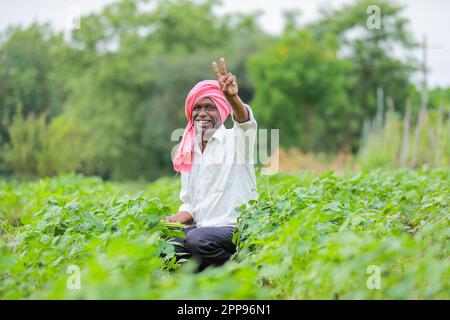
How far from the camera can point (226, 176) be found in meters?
4.02

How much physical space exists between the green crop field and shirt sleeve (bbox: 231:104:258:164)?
0.33m

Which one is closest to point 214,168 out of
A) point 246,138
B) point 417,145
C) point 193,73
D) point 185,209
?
point 246,138

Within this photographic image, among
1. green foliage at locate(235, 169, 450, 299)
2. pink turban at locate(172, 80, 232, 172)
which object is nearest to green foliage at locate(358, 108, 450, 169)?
pink turban at locate(172, 80, 232, 172)

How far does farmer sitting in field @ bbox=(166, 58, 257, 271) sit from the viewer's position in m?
3.88

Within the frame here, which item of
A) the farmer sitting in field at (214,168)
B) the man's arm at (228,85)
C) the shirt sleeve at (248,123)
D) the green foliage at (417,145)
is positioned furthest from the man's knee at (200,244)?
the green foliage at (417,145)

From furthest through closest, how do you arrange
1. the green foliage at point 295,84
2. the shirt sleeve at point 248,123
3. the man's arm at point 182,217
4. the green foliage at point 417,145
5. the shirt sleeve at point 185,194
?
the green foliage at point 295,84, the green foliage at point 417,145, the shirt sleeve at point 185,194, the man's arm at point 182,217, the shirt sleeve at point 248,123

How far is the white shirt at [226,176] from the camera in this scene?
13.2 feet

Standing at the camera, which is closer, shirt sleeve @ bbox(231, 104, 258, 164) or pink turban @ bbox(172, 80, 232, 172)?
shirt sleeve @ bbox(231, 104, 258, 164)

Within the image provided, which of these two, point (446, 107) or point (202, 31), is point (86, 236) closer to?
point (446, 107)

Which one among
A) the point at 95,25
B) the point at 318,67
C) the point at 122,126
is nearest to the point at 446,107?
the point at 318,67

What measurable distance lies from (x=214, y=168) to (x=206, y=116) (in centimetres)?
38

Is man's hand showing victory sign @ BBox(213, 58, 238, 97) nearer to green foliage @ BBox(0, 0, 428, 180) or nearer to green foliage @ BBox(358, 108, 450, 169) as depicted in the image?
green foliage @ BBox(358, 108, 450, 169)

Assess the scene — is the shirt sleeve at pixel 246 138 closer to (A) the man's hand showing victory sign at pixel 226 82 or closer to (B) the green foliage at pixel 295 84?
(A) the man's hand showing victory sign at pixel 226 82

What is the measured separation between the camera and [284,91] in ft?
88.8
